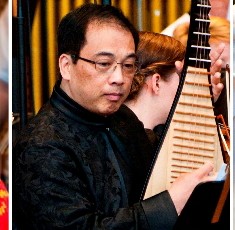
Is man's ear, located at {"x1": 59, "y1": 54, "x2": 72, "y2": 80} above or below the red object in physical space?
above

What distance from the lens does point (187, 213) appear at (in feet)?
6.49

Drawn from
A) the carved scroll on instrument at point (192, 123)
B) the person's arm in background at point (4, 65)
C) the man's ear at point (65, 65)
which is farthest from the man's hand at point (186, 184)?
the person's arm in background at point (4, 65)

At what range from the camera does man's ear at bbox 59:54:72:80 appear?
2.00 metres

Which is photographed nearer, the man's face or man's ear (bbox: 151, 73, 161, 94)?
the man's face

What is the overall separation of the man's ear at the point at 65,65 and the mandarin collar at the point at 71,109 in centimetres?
5

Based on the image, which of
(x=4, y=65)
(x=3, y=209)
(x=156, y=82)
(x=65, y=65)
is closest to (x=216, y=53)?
(x=156, y=82)

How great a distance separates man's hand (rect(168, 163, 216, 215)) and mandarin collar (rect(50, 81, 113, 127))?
1.14 ft

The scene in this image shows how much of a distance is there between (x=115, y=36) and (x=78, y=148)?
1.30 feet

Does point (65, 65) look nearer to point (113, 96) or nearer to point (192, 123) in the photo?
point (113, 96)

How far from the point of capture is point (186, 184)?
200cm

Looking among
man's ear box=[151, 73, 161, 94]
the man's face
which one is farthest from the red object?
man's ear box=[151, 73, 161, 94]

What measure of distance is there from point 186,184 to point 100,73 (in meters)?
0.48

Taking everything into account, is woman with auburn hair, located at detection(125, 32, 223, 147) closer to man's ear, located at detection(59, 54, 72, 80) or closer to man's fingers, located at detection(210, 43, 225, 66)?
man's fingers, located at detection(210, 43, 225, 66)

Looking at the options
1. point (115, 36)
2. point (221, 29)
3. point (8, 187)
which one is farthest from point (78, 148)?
point (221, 29)
